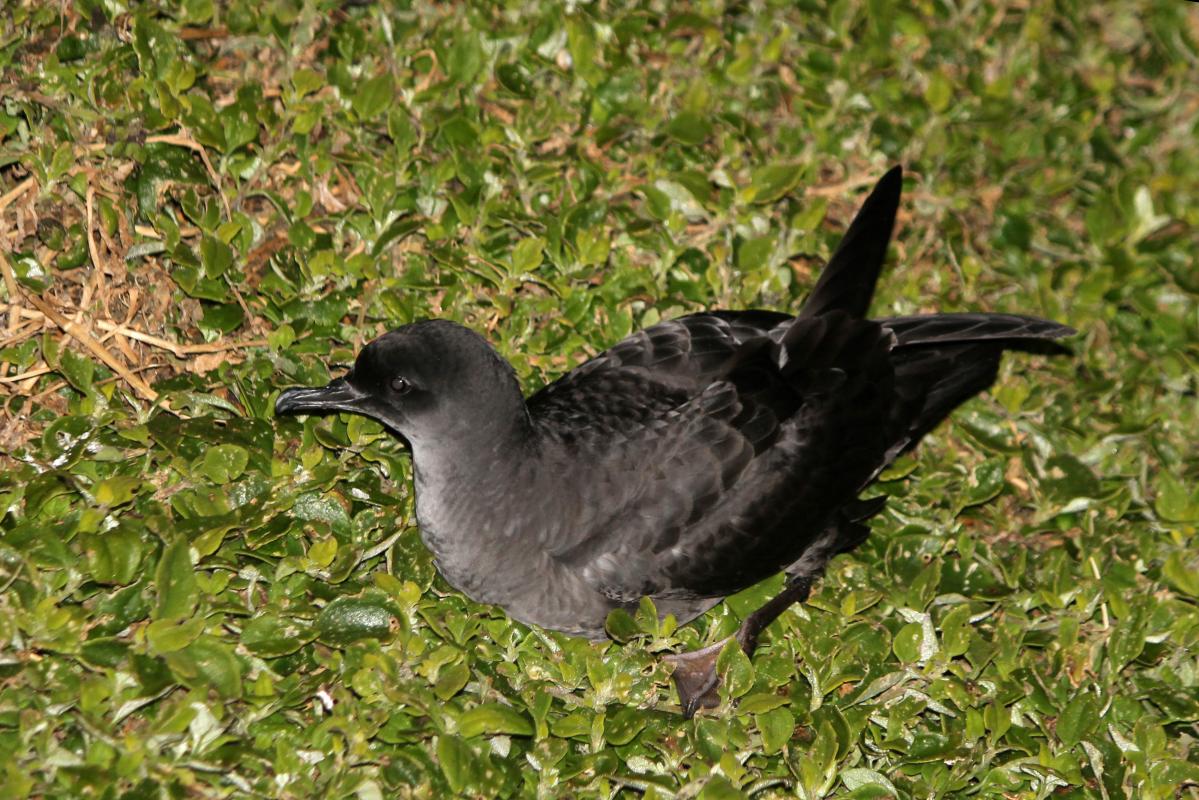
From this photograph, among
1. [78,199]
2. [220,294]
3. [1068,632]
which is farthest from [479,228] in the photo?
[1068,632]

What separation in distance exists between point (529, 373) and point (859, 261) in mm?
1430

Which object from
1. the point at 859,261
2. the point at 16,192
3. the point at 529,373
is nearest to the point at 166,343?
the point at 16,192

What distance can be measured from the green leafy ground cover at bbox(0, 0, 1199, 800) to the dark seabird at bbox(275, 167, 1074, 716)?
0.19 metres

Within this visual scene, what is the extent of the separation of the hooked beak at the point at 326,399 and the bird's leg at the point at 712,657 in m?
1.49

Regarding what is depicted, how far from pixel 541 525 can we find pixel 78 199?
230cm

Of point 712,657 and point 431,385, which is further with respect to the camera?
point 712,657

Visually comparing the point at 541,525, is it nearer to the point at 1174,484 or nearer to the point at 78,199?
the point at 78,199

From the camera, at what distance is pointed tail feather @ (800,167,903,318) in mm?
4918

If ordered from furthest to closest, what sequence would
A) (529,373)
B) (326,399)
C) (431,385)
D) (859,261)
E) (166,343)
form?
(529,373) → (859,261) → (166,343) → (326,399) → (431,385)

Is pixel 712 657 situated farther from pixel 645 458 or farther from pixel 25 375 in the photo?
pixel 25 375

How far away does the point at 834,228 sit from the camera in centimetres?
626

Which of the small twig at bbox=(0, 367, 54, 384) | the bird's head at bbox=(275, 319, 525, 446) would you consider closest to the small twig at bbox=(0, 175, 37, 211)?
the small twig at bbox=(0, 367, 54, 384)

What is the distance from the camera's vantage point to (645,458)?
4.43 metres

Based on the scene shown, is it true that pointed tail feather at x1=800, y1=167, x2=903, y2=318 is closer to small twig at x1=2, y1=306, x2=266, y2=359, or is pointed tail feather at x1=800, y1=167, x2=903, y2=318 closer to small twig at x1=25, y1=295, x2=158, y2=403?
small twig at x1=2, y1=306, x2=266, y2=359
